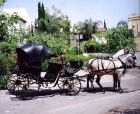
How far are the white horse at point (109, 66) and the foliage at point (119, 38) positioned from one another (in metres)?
21.2

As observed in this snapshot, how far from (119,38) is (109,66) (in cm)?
2276

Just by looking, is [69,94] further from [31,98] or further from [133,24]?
[133,24]

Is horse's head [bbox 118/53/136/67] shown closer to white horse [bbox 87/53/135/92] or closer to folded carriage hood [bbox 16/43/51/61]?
white horse [bbox 87/53/135/92]

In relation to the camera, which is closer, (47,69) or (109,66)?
(47,69)

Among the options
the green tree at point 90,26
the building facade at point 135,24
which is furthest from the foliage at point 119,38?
the green tree at point 90,26

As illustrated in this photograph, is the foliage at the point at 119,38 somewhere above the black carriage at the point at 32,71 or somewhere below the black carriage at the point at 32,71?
above

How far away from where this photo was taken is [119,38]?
34938mm

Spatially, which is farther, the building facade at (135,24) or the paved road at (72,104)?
the building facade at (135,24)

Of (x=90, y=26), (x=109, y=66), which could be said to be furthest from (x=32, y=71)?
(x=90, y=26)

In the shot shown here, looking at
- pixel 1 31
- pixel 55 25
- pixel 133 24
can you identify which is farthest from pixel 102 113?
pixel 55 25

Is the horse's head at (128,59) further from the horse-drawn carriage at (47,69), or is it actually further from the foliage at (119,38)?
the foliage at (119,38)

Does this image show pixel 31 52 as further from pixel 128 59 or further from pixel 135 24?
pixel 135 24

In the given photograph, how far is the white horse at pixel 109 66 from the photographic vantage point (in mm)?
12750

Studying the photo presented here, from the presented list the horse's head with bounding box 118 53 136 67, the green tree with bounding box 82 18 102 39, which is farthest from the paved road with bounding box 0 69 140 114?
the green tree with bounding box 82 18 102 39
